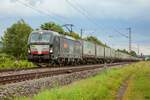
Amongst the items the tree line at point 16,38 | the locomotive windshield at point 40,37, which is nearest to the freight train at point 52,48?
the locomotive windshield at point 40,37

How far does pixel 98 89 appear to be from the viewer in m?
17.2

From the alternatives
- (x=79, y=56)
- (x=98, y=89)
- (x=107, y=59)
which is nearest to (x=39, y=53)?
(x=79, y=56)

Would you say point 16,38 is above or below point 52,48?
above

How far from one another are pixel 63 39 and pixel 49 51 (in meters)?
5.14

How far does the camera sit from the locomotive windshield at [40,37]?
38.1m

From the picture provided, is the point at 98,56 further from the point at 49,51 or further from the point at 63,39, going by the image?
the point at 49,51

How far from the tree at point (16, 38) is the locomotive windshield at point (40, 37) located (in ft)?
189

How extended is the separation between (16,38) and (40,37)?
64.8m

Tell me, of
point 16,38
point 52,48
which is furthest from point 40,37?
point 16,38

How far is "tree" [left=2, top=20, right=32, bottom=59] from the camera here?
3885 inches

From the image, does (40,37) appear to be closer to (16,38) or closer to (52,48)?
(52,48)

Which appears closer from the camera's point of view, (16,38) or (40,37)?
(40,37)

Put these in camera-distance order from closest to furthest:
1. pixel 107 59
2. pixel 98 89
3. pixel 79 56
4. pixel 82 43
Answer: pixel 98 89, pixel 79 56, pixel 82 43, pixel 107 59

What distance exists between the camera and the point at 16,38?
335 ft
